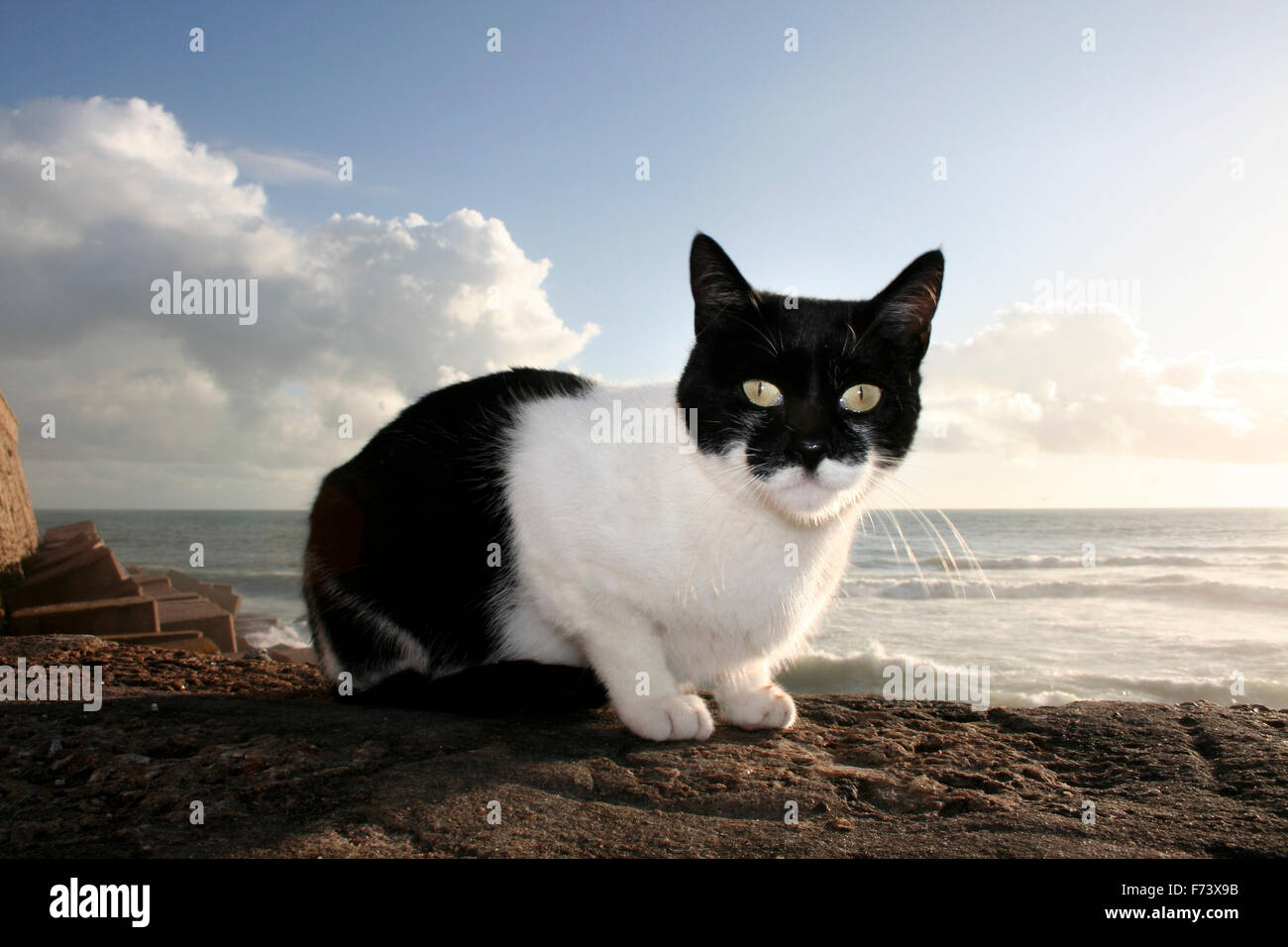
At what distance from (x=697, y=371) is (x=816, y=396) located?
0.46 metres

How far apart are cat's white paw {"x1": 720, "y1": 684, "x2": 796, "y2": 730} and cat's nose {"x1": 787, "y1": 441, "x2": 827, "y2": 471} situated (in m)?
1.13

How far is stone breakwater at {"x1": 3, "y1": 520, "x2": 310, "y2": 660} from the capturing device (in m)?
4.85

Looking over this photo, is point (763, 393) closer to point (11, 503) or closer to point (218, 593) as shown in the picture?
point (11, 503)

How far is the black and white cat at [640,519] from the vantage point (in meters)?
2.59

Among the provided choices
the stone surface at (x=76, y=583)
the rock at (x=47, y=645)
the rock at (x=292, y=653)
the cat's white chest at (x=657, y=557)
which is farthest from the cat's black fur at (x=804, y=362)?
the rock at (x=292, y=653)

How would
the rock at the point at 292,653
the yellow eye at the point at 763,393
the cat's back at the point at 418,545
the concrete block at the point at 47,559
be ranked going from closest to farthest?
the yellow eye at the point at 763,393
the cat's back at the point at 418,545
the concrete block at the point at 47,559
the rock at the point at 292,653

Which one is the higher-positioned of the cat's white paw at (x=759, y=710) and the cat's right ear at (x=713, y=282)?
the cat's right ear at (x=713, y=282)

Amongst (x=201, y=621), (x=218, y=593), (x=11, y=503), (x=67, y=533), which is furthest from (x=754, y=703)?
(x=218, y=593)

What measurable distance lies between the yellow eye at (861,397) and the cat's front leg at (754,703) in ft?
3.82

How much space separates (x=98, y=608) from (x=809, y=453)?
5.04 meters

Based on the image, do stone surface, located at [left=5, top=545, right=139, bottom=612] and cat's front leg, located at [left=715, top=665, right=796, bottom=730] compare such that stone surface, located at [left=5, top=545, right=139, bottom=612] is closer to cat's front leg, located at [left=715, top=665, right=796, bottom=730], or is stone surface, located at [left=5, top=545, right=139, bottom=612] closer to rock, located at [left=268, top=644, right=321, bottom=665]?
rock, located at [left=268, top=644, right=321, bottom=665]

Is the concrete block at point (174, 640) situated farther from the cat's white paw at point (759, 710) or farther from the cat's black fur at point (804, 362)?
the cat's black fur at point (804, 362)

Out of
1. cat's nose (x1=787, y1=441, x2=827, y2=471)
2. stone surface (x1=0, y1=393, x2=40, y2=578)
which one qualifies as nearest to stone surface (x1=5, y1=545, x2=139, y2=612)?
stone surface (x1=0, y1=393, x2=40, y2=578)
